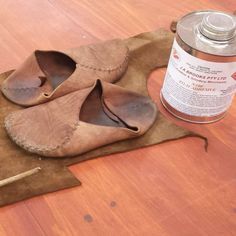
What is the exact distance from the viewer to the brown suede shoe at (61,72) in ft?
2.34

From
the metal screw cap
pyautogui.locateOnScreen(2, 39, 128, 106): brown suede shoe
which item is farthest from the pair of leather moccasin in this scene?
the metal screw cap

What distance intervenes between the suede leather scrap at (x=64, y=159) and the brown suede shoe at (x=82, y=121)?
0.01 metres

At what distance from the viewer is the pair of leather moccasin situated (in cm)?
64

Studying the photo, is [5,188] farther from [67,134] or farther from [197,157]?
[197,157]

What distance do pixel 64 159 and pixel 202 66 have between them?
236 mm

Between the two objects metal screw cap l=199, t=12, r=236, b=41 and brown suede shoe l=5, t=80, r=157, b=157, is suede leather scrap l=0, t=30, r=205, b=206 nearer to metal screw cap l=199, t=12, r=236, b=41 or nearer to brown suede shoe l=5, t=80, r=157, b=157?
brown suede shoe l=5, t=80, r=157, b=157

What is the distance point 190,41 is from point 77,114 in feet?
0.63

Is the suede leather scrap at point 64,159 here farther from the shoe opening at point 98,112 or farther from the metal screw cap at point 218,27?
the metal screw cap at point 218,27

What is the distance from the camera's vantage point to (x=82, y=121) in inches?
25.6

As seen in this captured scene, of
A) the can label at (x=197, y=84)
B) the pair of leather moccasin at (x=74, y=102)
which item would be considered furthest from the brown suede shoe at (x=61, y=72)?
the can label at (x=197, y=84)

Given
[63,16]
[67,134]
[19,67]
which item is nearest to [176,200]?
[67,134]

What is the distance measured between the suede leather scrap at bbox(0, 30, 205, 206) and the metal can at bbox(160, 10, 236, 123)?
0.04 m

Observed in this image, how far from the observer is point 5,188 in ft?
1.96

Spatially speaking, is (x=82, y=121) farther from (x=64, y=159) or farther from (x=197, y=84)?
(x=197, y=84)
